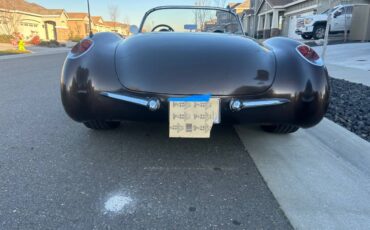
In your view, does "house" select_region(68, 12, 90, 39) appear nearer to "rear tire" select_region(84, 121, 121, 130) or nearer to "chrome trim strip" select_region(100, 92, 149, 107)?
"rear tire" select_region(84, 121, 121, 130)

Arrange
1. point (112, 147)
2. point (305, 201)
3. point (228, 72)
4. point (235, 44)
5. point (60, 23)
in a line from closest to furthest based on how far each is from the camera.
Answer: point (305, 201), point (228, 72), point (235, 44), point (112, 147), point (60, 23)

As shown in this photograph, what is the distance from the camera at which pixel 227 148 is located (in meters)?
2.54

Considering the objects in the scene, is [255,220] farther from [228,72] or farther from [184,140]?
[184,140]

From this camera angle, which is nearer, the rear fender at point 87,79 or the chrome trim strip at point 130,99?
the chrome trim strip at point 130,99

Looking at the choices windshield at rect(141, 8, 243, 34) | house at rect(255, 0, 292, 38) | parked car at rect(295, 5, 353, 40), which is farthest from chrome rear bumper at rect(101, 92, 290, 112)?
house at rect(255, 0, 292, 38)

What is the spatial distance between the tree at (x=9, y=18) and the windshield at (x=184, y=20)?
28158mm

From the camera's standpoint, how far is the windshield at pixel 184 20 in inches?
150

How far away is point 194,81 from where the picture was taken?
2002 mm

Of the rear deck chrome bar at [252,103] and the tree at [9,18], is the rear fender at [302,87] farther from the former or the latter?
the tree at [9,18]

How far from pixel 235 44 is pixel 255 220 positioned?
4.35 ft

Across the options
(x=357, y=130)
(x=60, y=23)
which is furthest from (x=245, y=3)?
(x=357, y=130)

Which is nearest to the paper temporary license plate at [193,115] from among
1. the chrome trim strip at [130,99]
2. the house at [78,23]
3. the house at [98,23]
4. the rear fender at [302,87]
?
the chrome trim strip at [130,99]

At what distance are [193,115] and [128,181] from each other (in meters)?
0.62

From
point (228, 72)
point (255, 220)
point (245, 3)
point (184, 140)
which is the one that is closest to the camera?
point (255, 220)
